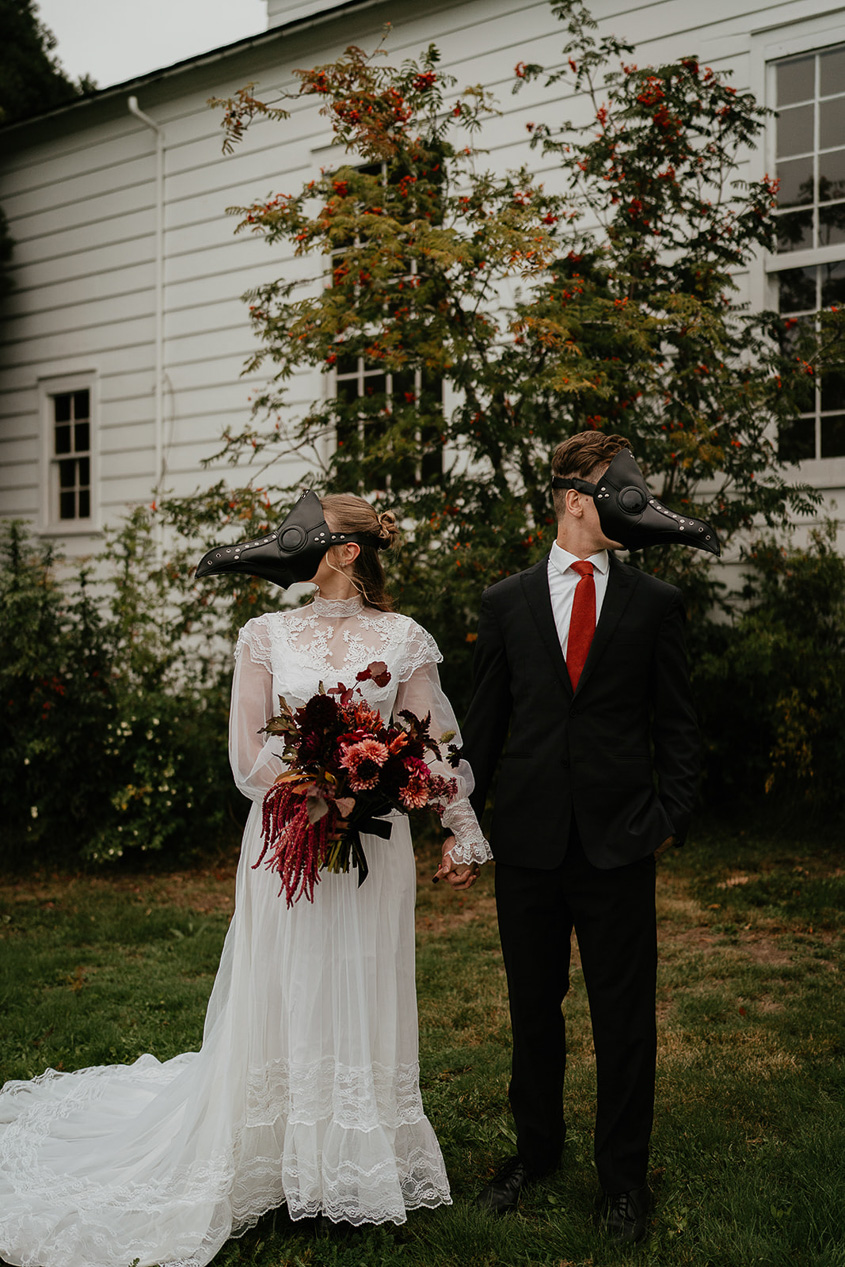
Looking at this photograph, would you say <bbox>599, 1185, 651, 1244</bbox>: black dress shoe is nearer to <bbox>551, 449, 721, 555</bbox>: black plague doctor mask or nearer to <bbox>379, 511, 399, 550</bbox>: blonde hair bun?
<bbox>551, 449, 721, 555</bbox>: black plague doctor mask

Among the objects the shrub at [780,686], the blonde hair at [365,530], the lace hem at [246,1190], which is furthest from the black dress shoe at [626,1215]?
the shrub at [780,686]

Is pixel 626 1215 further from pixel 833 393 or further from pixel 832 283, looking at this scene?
pixel 832 283

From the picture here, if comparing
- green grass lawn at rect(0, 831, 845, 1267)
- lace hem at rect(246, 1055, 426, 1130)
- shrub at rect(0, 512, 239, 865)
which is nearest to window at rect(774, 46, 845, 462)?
green grass lawn at rect(0, 831, 845, 1267)

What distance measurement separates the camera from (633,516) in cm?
321

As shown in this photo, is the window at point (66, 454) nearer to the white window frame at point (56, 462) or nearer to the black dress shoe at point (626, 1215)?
the white window frame at point (56, 462)

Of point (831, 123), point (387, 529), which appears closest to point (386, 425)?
point (831, 123)

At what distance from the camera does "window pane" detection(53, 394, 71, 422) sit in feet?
40.9

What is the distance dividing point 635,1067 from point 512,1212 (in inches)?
23.4

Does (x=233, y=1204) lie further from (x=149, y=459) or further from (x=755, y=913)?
(x=149, y=459)

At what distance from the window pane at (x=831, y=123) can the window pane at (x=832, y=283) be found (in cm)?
88

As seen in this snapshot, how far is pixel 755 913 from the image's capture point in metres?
6.11

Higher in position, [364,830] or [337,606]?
[337,606]

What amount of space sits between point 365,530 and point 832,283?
19.3 ft

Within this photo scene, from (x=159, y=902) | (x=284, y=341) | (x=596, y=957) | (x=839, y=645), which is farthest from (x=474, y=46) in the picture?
(x=596, y=957)
